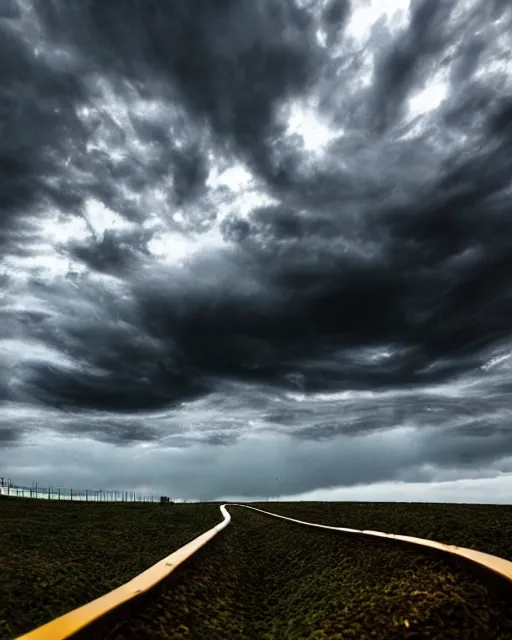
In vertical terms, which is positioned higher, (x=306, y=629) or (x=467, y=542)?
(x=467, y=542)

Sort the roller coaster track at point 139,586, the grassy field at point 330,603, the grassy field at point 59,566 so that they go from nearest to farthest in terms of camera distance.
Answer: the roller coaster track at point 139,586 → the grassy field at point 330,603 → the grassy field at point 59,566

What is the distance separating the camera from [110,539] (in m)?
15.0

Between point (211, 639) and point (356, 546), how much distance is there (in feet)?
19.6

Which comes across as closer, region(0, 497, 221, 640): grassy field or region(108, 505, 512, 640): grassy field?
region(108, 505, 512, 640): grassy field

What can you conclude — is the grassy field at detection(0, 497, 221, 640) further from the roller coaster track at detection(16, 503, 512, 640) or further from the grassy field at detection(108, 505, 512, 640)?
the grassy field at detection(108, 505, 512, 640)

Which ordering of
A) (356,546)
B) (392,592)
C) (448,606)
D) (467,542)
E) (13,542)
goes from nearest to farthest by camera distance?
1. (448,606)
2. (392,592)
3. (467,542)
4. (356,546)
5. (13,542)

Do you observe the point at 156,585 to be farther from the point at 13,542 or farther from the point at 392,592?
the point at 13,542

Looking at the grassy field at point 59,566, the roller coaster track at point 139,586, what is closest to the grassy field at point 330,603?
the roller coaster track at point 139,586

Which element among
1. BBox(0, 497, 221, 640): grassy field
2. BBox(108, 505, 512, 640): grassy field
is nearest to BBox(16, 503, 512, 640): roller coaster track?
BBox(108, 505, 512, 640): grassy field

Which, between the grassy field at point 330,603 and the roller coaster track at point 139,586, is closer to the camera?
the roller coaster track at point 139,586

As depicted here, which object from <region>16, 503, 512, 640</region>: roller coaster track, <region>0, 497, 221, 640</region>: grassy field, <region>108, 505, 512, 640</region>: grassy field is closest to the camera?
<region>16, 503, 512, 640</region>: roller coaster track

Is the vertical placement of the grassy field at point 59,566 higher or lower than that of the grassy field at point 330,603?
higher

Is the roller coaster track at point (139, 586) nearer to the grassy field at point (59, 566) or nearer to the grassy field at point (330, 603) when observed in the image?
the grassy field at point (330, 603)

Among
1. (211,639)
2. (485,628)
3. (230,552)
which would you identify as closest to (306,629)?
(211,639)
